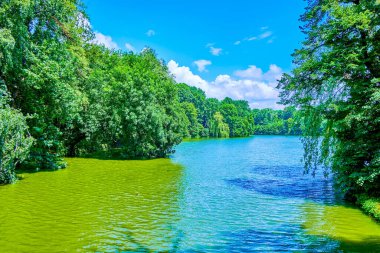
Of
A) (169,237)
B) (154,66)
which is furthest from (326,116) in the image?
(154,66)

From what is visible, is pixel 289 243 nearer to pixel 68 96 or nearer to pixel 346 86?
pixel 346 86

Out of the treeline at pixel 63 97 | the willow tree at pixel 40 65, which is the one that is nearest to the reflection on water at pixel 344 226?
the treeline at pixel 63 97

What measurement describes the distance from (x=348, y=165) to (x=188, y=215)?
8.48m

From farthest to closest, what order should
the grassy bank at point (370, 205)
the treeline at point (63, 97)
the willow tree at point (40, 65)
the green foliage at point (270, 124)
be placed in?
the green foliage at point (270, 124)
the willow tree at point (40, 65)
the treeline at point (63, 97)
the grassy bank at point (370, 205)

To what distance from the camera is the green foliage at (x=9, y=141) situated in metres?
16.1

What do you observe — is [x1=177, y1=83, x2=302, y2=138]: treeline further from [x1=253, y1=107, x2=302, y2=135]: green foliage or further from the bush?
the bush

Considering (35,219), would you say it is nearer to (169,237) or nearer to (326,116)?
(169,237)

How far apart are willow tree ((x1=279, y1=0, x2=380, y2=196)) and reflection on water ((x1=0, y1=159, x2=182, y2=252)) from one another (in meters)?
9.13

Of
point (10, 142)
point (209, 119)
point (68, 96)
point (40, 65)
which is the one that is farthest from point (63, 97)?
point (209, 119)

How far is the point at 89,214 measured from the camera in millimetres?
13164

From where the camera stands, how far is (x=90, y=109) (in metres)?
34.8

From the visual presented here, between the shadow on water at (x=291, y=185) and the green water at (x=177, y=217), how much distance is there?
0.07 m

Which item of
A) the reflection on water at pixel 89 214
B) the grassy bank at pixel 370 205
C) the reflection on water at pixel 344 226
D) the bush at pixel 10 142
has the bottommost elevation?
the reflection on water at pixel 344 226

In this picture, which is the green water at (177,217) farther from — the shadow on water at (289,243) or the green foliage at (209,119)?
the green foliage at (209,119)
